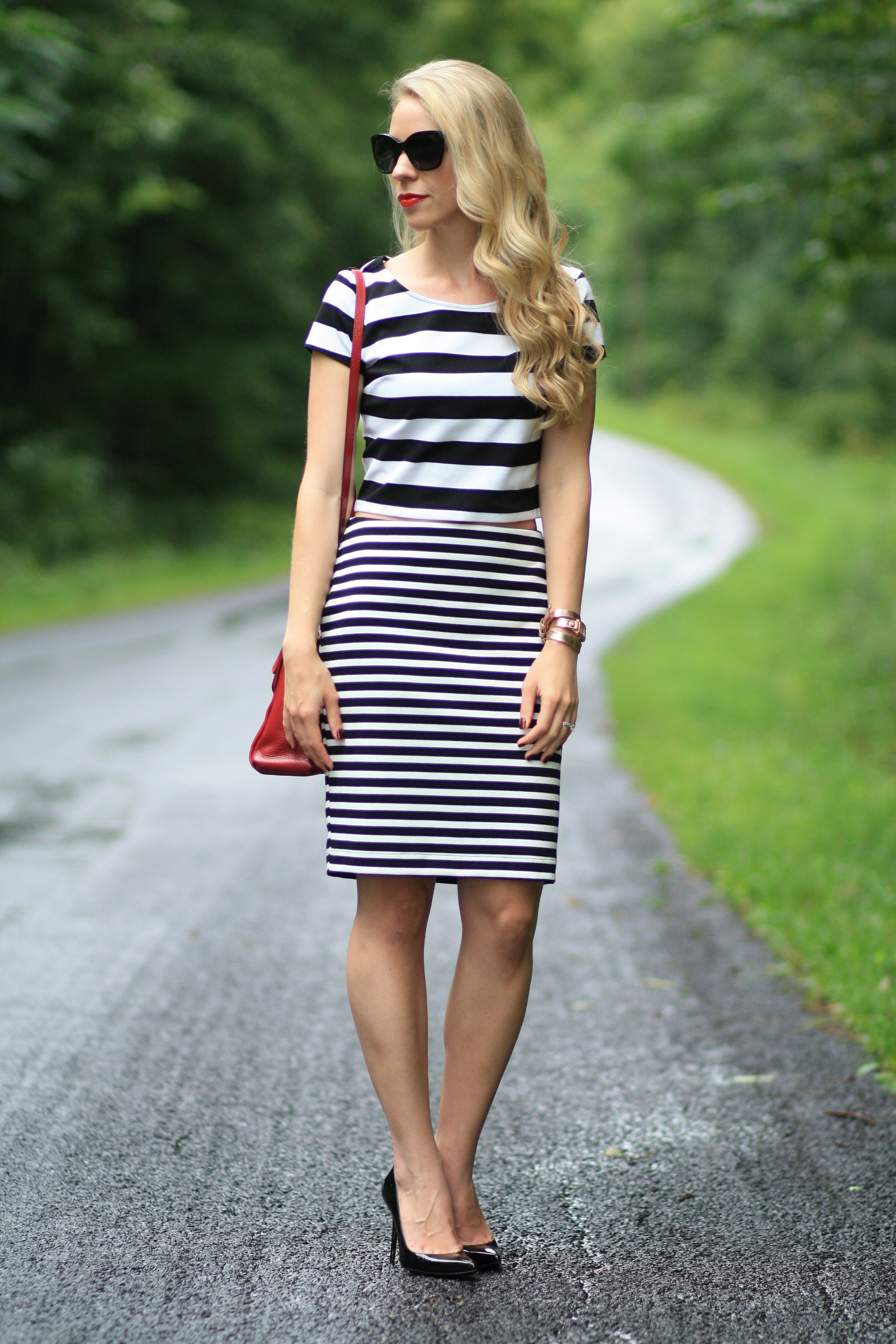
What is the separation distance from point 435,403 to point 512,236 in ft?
1.06

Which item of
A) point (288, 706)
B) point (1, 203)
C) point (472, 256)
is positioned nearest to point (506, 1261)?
point (288, 706)

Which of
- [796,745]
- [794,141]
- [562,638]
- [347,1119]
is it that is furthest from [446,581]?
[794,141]

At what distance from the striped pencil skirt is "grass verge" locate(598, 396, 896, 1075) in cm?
159

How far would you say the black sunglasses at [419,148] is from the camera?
97.6 inches

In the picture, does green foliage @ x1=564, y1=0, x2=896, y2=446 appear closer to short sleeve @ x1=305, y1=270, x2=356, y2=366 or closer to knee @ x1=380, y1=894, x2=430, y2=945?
short sleeve @ x1=305, y1=270, x2=356, y2=366

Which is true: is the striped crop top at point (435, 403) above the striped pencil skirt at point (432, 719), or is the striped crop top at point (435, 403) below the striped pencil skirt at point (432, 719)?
above

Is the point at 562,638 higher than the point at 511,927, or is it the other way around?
the point at 562,638

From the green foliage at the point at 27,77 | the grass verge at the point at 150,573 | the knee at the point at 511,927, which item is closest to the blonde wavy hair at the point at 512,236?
the knee at the point at 511,927

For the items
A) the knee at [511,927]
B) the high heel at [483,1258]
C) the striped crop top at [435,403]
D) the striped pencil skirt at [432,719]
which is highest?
the striped crop top at [435,403]

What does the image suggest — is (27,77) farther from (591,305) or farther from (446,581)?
(446,581)

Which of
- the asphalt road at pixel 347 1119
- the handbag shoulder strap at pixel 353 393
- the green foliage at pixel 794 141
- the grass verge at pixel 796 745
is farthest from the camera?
the green foliage at pixel 794 141

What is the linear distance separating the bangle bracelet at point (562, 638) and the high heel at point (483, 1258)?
1062mm

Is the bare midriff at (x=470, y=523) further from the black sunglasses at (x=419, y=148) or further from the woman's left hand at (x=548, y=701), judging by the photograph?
the black sunglasses at (x=419, y=148)

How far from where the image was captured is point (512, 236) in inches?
97.4
